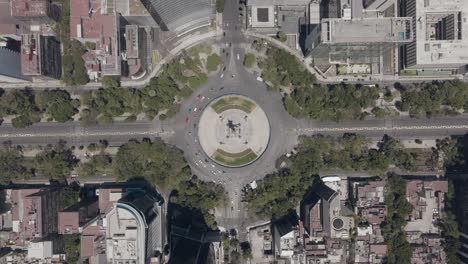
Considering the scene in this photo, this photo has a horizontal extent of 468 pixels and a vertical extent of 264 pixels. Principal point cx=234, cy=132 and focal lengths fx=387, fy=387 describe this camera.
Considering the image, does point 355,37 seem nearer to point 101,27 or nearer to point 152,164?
point 101,27

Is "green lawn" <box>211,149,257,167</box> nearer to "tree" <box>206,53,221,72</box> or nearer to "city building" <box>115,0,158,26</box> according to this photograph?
"tree" <box>206,53,221,72</box>

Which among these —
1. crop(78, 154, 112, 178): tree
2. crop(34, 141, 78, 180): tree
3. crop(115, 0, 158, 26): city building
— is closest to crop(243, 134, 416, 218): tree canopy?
crop(78, 154, 112, 178): tree

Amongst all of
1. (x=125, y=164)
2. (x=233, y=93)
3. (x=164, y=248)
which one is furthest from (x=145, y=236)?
(x=233, y=93)

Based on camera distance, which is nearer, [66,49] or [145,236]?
[145,236]

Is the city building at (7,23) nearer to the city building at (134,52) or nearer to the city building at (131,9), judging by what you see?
the city building at (131,9)

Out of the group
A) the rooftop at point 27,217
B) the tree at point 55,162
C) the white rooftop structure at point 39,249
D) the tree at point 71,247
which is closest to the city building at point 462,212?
the tree at point 71,247

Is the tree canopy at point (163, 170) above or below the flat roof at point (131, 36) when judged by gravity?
below

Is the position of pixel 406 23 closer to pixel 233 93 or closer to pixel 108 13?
pixel 233 93

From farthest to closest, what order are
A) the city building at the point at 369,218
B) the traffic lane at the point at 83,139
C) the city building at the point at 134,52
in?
the traffic lane at the point at 83,139
the city building at the point at 369,218
the city building at the point at 134,52
